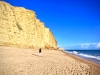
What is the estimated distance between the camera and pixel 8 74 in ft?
25.2

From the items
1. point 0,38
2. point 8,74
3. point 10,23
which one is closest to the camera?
point 8,74

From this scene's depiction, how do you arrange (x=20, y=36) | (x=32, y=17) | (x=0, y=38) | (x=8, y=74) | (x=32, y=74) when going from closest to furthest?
(x=8, y=74), (x=32, y=74), (x=0, y=38), (x=20, y=36), (x=32, y=17)

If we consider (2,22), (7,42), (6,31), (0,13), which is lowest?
(7,42)

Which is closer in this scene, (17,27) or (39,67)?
(39,67)

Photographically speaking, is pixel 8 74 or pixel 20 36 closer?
pixel 8 74

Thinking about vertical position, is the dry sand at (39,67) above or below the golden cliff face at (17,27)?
below

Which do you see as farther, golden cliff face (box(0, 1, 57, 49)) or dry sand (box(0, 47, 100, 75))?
golden cliff face (box(0, 1, 57, 49))

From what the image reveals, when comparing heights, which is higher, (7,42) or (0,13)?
(0,13)

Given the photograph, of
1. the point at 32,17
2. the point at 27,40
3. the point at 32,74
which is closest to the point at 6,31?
the point at 27,40

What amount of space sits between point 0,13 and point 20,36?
7.64 meters

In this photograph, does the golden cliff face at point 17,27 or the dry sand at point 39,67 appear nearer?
the dry sand at point 39,67

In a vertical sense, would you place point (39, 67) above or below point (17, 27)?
below

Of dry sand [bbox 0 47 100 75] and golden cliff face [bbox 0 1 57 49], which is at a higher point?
golden cliff face [bbox 0 1 57 49]

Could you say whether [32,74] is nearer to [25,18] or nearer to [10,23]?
[10,23]
